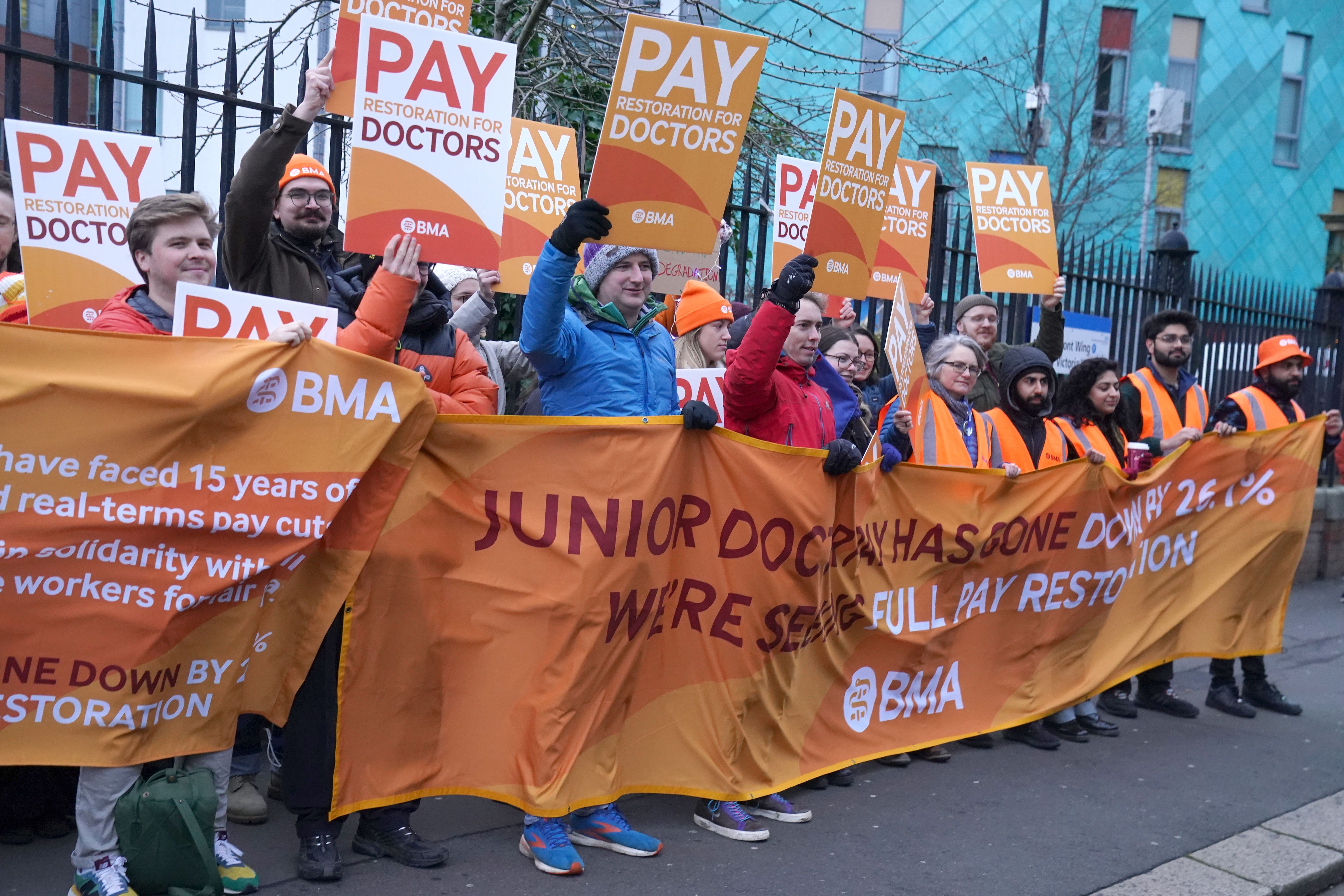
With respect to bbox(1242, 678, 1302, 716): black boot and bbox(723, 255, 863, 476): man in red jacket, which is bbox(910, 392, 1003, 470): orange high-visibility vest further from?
bbox(1242, 678, 1302, 716): black boot

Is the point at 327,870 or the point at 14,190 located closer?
the point at 327,870

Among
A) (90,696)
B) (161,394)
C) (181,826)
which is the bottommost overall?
(181,826)

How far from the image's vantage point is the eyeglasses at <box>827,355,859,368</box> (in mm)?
6039

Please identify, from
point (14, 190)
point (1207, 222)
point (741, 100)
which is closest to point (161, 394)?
point (14, 190)

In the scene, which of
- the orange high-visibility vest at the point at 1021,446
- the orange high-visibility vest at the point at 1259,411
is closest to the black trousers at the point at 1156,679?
the orange high-visibility vest at the point at 1259,411

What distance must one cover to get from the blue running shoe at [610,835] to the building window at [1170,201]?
2377 cm

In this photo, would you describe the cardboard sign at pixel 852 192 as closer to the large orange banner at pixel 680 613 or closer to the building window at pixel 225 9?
the large orange banner at pixel 680 613

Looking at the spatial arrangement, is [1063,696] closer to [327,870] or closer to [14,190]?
[327,870]

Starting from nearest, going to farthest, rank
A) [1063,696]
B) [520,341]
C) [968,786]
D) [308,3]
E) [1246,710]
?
[520,341], [968,786], [1063,696], [1246,710], [308,3]

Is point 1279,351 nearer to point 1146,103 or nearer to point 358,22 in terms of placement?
point 358,22

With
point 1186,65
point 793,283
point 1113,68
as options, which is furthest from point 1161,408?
point 1186,65

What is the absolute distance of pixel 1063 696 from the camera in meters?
6.25

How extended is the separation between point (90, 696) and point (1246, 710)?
19.6ft

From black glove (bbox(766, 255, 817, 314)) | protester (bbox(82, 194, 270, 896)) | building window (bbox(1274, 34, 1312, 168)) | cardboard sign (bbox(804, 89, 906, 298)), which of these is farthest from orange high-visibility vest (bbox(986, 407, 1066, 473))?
building window (bbox(1274, 34, 1312, 168))
